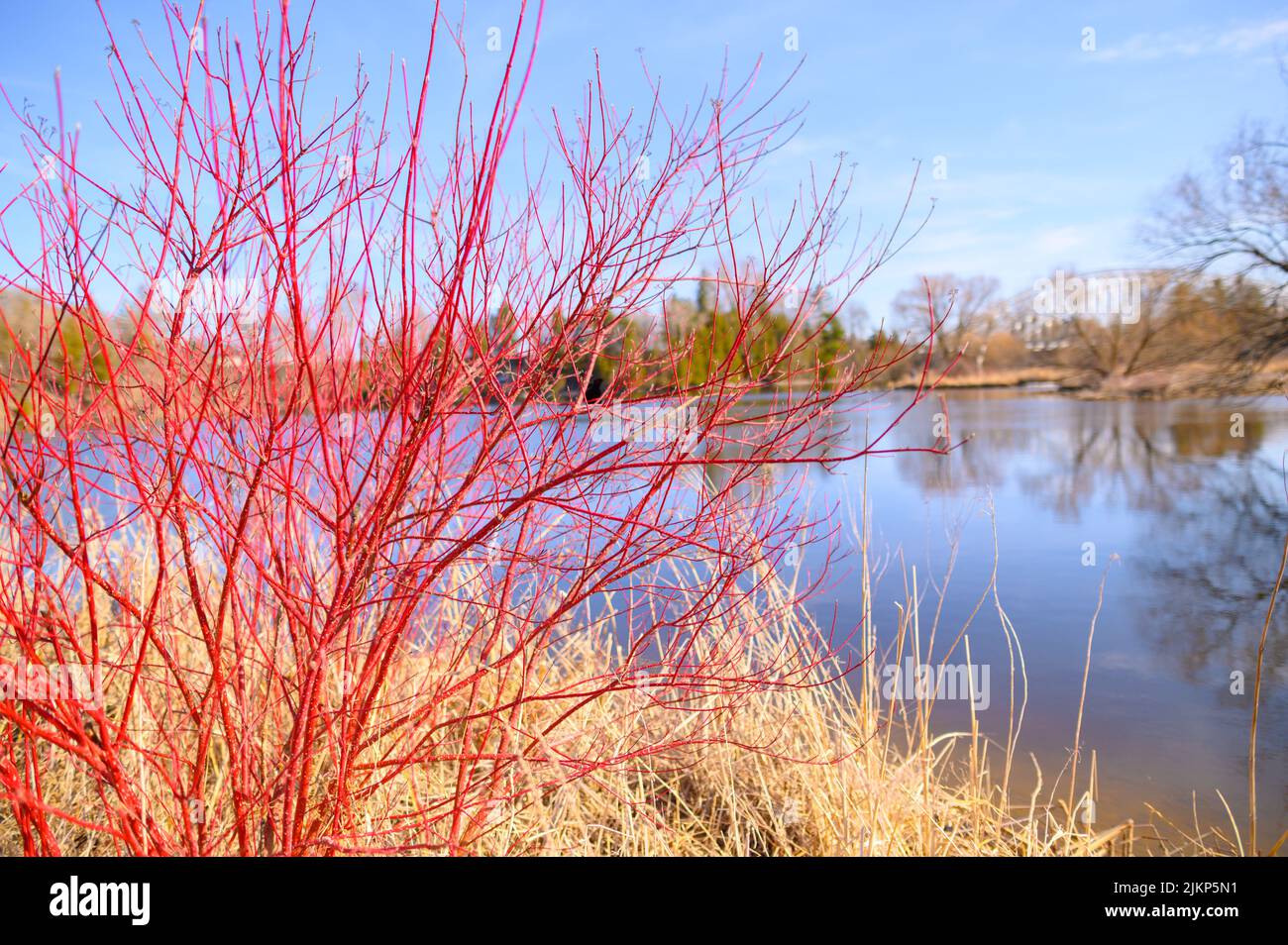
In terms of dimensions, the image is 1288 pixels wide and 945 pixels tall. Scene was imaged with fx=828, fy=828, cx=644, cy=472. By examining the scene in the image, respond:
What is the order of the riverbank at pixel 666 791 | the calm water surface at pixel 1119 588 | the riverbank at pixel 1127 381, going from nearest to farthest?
the riverbank at pixel 666 791 → the calm water surface at pixel 1119 588 → the riverbank at pixel 1127 381

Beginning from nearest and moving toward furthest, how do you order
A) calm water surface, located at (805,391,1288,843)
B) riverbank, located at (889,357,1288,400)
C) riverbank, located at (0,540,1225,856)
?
1. riverbank, located at (0,540,1225,856)
2. calm water surface, located at (805,391,1288,843)
3. riverbank, located at (889,357,1288,400)

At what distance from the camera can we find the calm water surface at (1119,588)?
4.26m

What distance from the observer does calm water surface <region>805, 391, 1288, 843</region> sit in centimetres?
426

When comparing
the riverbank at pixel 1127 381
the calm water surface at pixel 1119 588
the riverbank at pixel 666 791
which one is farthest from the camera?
the riverbank at pixel 1127 381

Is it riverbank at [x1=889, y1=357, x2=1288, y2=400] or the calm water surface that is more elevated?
riverbank at [x1=889, y1=357, x2=1288, y2=400]

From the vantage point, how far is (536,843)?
103 inches

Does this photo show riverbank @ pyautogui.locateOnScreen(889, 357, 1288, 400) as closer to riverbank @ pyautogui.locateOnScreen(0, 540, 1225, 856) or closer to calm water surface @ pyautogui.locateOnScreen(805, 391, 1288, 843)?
calm water surface @ pyautogui.locateOnScreen(805, 391, 1288, 843)

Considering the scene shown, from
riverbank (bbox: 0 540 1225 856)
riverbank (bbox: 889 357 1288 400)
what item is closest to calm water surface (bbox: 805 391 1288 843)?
riverbank (bbox: 0 540 1225 856)

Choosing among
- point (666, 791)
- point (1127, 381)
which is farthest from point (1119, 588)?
point (1127, 381)

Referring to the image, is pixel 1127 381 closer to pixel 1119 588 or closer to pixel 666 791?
pixel 1119 588

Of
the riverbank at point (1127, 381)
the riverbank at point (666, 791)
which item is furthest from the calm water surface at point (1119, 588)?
the riverbank at point (1127, 381)

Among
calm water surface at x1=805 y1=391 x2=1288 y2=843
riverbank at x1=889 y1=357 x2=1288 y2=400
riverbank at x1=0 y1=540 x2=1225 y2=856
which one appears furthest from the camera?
riverbank at x1=889 y1=357 x2=1288 y2=400

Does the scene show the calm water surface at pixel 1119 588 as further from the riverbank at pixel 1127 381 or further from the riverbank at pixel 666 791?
→ the riverbank at pixel 1127 381
